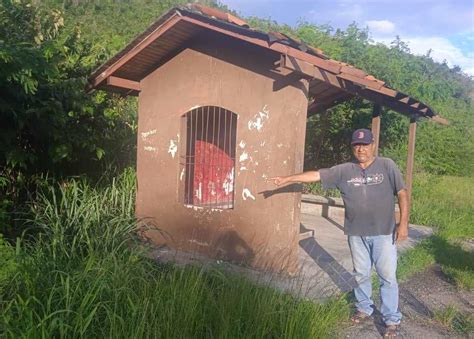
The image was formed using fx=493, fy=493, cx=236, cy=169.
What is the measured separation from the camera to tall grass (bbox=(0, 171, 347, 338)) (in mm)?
3648

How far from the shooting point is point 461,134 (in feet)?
67.2

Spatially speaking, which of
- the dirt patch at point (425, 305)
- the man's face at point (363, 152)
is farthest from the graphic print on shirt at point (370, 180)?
the dirt patch at point (425, 305)

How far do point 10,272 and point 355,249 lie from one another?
3.34 metres

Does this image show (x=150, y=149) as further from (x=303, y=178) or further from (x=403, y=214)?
(x=403, y=214)

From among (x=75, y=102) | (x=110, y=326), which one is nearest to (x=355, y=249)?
(x=110, y=326)

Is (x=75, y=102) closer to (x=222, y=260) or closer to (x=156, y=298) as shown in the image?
(x=222, y=260)

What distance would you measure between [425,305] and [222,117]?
12.1 feet

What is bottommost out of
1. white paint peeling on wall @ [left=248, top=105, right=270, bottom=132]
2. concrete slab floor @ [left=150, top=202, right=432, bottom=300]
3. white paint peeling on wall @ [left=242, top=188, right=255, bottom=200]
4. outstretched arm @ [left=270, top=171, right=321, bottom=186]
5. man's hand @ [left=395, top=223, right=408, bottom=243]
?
concrete slab floor @ [left=150, top=202, right=432, bottom=300]

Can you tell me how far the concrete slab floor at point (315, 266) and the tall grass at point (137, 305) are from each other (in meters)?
0.68

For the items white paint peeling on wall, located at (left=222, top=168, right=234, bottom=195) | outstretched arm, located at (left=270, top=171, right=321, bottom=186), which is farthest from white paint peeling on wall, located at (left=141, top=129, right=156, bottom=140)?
outstretched arm, located at (left=270, top=171, right=321, bottom=186)

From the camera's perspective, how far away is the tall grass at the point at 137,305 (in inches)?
144

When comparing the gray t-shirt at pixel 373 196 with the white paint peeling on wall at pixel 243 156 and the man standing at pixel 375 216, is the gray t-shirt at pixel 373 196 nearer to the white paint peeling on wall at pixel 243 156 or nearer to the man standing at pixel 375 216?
the man standing at pixel 375 216

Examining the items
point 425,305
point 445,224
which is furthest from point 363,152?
point 445,224

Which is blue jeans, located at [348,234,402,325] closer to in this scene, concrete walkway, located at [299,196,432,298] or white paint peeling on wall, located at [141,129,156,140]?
concrete walkway, located at [299,196,432,298]
